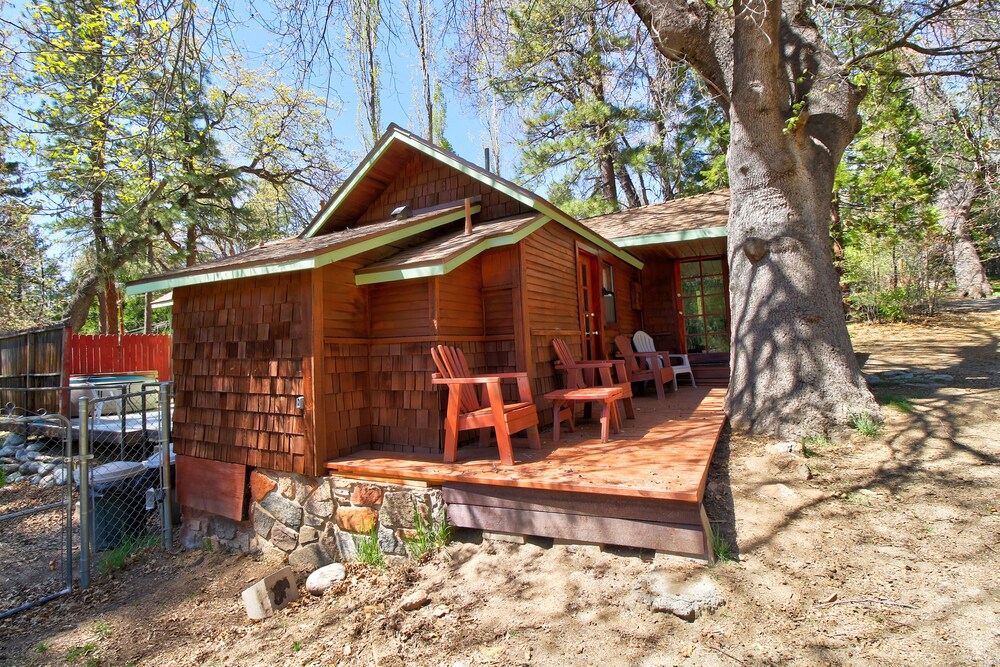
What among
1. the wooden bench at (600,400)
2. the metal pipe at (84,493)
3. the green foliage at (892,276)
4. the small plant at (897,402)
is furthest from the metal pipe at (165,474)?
the green foliage at (892,276)

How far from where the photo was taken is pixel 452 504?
3475 mm

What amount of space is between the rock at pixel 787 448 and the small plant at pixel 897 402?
4.15 feet

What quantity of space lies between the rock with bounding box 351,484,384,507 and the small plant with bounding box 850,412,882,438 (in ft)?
13.3

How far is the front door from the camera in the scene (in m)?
6.49

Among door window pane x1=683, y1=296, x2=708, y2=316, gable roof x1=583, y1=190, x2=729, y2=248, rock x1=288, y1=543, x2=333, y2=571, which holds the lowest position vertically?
rock x1=288, y1=543, x2=333, y2=571

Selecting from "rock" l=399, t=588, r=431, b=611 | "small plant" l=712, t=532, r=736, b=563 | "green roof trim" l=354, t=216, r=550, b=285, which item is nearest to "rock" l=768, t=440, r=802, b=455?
"small plant" l=712, t=532, r=736, b=563

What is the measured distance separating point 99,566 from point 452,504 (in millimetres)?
3828

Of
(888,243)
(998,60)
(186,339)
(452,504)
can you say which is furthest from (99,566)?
(888,243)

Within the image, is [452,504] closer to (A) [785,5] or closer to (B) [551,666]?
(B) [551,666]

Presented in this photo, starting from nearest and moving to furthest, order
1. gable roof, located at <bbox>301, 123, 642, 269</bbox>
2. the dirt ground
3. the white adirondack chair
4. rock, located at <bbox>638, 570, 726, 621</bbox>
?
the dirt ground < rock, located at <bbox>638, 570, 726, 621</bbox> < gable roof, located at <bbox>301, 123, 642, 269</bbox> < the white adirondack chair

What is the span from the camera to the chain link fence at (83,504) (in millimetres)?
4203

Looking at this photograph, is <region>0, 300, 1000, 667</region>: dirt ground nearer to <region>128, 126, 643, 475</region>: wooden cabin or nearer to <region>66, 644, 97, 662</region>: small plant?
<region>66, 644, 97, 662</region>: small plant

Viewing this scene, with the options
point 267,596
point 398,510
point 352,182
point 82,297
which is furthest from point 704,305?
point 82,297

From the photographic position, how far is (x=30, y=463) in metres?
7.14
